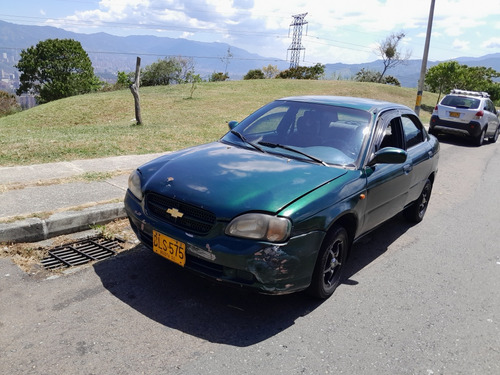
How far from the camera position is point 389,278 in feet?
13.8

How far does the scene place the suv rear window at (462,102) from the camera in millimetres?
14141

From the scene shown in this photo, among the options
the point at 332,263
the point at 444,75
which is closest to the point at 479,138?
the point at 332,263

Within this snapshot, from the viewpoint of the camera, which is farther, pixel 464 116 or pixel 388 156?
pixel 464 116

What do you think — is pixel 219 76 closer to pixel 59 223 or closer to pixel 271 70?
pixel 271 70

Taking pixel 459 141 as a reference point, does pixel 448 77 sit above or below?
above

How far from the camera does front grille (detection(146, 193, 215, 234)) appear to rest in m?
3.17

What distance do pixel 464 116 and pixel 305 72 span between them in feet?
98.9

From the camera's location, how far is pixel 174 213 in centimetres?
331

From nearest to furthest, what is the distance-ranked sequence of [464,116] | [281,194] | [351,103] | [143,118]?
1. [281,194]
2. [351,103]
3. [464,116]
4. [143,118]

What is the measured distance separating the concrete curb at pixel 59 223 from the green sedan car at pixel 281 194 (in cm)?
116

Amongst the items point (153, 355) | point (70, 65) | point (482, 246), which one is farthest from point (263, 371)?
point (70, 65)

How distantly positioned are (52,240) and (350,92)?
1095 inches

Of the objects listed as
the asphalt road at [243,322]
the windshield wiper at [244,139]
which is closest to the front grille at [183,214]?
the asphalt road at [243,322]

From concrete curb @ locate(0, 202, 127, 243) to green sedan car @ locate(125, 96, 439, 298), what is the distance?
1156mm
